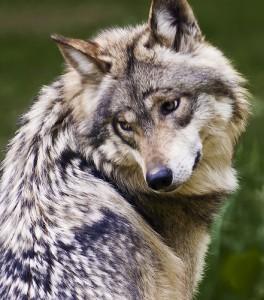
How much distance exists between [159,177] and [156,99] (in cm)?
43

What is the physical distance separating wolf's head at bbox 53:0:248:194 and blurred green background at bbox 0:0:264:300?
83cm

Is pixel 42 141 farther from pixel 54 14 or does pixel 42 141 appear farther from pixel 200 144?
pixel 54 14

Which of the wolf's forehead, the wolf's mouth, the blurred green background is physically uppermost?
the wolf's forehead

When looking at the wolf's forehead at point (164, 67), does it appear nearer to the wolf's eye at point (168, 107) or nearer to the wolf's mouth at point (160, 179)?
the wolf's eye at point (168, 107)

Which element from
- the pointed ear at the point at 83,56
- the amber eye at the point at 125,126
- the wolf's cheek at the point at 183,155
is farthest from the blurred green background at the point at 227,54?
the pointed ear at the point at 83,56

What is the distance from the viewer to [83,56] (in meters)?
5.92

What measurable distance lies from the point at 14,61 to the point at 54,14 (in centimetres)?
228

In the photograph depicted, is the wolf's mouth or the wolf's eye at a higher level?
the wolf's eye

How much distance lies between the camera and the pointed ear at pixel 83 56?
5.86 meters

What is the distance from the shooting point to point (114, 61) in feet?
20.0

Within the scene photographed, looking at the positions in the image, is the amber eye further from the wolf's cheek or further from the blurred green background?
the blurred green background

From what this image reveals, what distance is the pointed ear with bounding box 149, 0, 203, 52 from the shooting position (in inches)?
239

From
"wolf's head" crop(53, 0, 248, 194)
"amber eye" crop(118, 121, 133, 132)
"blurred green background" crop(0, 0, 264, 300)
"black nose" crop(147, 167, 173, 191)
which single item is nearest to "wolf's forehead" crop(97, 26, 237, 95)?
"wolf's head" crop(53, 0, 248, 194)

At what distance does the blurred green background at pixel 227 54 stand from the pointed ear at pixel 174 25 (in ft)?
3.62
